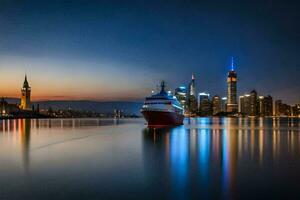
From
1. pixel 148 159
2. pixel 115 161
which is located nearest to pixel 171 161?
pixel 148 159

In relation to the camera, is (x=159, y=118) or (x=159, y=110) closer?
(x=159, y=110)

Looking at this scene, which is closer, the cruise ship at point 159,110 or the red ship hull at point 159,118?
the cruise ship at point 159,110

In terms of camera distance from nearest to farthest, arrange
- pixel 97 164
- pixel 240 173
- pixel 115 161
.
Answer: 1. pixel 240 173
2. pixel 97 164
3. pixel 115 161

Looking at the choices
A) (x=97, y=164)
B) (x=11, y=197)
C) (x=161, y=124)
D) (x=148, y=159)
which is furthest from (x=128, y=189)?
(x=161, y=124)

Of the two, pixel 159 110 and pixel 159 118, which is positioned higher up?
pixel 159 110

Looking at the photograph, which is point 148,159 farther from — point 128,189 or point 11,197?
point 11,197

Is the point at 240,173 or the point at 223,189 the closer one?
the point at 223,189

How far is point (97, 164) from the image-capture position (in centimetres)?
2998

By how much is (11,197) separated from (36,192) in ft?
4.65

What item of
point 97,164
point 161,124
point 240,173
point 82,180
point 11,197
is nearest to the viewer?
point 11,197

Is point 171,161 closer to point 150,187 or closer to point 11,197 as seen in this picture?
point 150,187

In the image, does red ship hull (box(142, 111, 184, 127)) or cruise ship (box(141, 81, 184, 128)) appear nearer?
cruise ship (box(141, 81, 184, 128))

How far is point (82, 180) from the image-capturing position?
73.5 ft

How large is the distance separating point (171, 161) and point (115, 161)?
4.75 m
